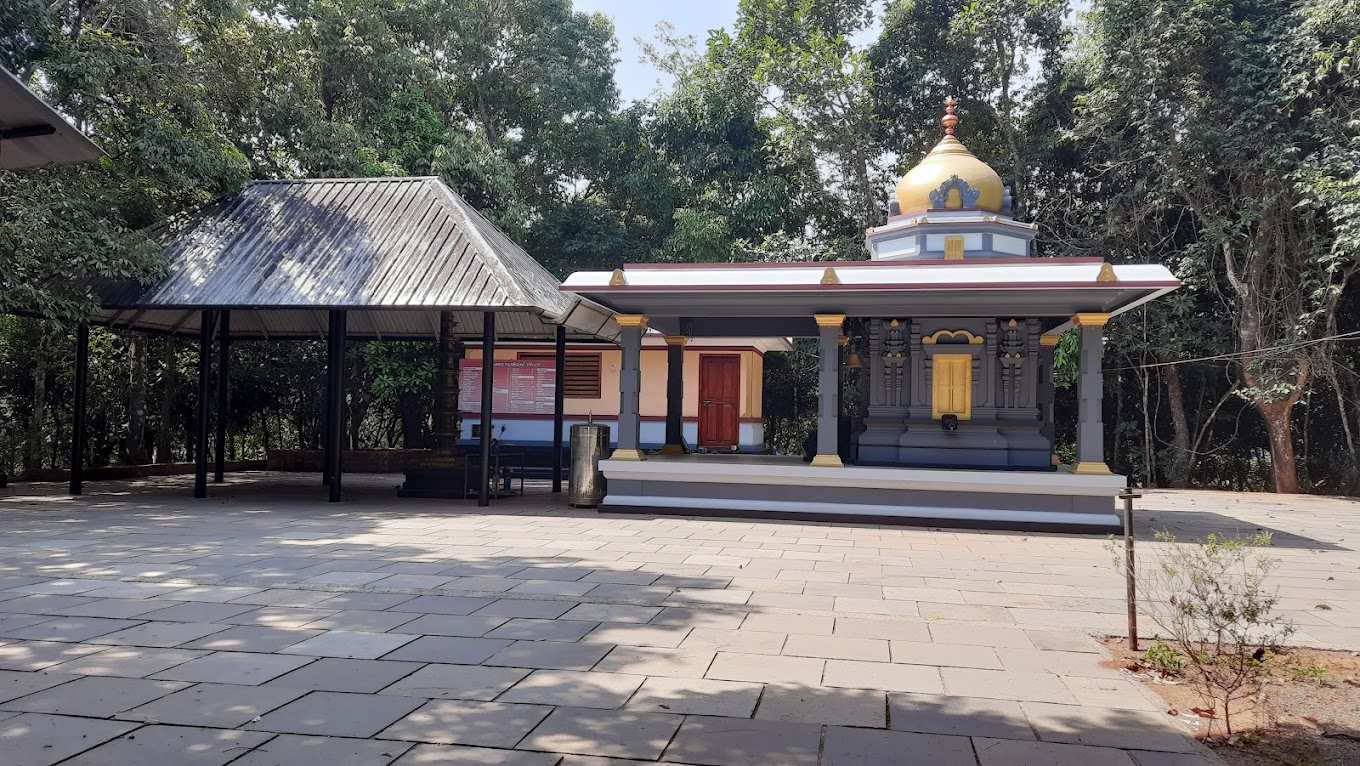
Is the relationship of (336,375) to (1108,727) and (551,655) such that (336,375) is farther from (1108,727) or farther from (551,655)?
(1108,727)

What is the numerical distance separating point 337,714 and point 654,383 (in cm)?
1474

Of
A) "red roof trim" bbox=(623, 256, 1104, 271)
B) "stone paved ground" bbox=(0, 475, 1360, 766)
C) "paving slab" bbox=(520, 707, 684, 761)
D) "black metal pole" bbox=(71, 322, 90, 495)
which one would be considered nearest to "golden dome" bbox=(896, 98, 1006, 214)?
"red roof trim" bbox=(623, 256, 1104, 271)

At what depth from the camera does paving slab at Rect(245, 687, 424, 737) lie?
3.53 meters

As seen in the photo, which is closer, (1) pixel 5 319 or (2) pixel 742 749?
(2) pixel 742 749

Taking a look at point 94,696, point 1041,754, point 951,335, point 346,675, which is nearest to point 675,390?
point 951,335

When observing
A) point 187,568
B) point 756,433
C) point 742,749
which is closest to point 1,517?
point 187,568

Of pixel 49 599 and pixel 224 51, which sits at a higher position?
pixel 224 51

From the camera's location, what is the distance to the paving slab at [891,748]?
3312 mm

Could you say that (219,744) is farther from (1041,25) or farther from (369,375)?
(1041,25)

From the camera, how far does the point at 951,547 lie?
9.39 metres

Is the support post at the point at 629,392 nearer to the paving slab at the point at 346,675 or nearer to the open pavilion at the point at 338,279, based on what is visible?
the open pavilion at the point at 338,279

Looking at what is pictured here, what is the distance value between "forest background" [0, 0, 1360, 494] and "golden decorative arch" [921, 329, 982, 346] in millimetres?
6949

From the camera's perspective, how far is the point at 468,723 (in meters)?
3.65

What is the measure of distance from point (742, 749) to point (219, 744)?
6.28ft
